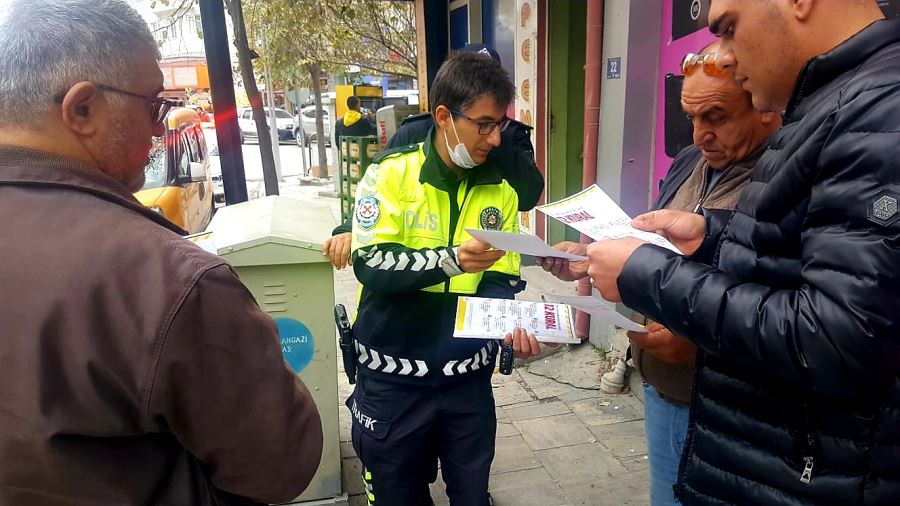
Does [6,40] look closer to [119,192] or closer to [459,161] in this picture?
[119,192]

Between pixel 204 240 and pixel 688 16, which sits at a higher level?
pixel 688 16

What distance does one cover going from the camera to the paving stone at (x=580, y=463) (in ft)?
10.6

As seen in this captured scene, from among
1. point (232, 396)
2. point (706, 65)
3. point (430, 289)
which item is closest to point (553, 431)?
point (430, 289)

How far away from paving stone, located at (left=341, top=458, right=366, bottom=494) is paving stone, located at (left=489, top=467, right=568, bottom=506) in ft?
2.24

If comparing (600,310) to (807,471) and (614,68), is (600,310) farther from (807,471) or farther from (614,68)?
(614,68)

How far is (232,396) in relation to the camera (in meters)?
1.04

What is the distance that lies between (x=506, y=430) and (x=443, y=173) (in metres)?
2.21

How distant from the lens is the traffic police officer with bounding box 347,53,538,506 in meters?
1.99

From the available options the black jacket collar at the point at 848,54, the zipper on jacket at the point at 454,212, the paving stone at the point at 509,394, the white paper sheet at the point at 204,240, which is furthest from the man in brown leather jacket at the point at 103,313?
the paving stone at the point at 509,394

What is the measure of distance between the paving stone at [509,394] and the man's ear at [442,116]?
8.01 ft

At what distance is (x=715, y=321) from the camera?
1073mm

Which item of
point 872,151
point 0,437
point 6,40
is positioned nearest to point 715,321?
point 872,151

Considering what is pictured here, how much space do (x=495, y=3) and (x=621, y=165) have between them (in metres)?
3.49

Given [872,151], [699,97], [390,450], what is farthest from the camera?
[390,450]
